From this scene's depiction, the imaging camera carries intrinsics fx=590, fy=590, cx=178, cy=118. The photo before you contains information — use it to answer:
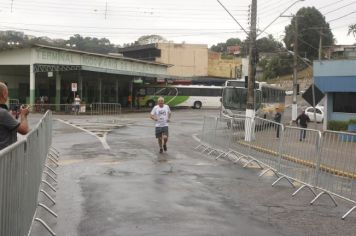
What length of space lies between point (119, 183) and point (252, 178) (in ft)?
10.7

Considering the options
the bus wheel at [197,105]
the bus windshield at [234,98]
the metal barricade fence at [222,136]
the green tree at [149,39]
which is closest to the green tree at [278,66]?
the green tree at [149,39]

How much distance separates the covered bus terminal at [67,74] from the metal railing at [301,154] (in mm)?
33687

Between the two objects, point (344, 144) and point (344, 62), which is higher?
point (344, 62)

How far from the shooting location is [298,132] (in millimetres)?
11648

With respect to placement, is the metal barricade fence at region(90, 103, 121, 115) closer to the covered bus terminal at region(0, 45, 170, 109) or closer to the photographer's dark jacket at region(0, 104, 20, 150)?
the covered bus terminal at region(0, 45, 170, 109)

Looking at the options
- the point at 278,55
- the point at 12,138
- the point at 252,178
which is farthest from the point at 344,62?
the point at 278,55

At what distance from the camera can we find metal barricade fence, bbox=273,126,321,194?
35.6ft

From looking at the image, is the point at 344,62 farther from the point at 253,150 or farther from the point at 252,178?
the point at 252,178

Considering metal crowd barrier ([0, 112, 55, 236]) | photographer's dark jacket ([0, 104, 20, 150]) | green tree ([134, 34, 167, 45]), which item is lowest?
metal crowd barrier ([0, 112, 55, 236])

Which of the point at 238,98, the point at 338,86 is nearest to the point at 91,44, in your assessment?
the point at 238,98

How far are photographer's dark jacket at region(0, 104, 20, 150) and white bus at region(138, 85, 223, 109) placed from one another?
2300 inches

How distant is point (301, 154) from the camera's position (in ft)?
37.8

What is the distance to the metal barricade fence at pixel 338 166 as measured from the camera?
9.60 metres

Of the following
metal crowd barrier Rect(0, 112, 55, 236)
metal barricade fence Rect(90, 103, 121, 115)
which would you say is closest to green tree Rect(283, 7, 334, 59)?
metal barricade fence Rect(90, 103, 121, 115)
